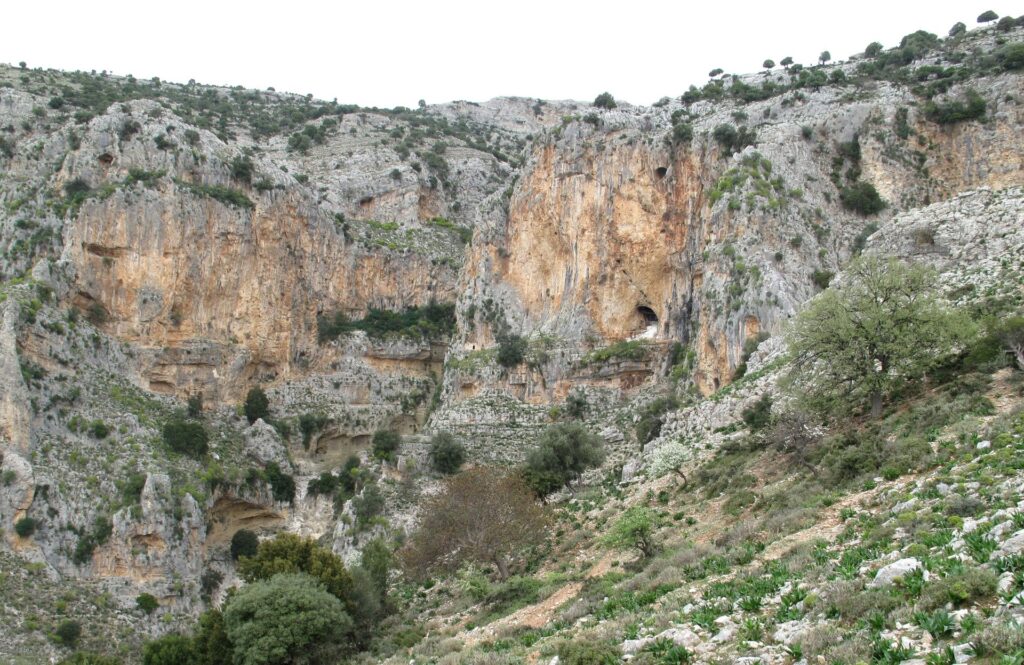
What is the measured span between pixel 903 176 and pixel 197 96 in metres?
80.6

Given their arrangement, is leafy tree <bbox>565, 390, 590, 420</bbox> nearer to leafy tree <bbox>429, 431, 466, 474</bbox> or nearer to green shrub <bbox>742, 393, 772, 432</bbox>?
leafy tree <bbox>429, 431, 466, 474</bbox>

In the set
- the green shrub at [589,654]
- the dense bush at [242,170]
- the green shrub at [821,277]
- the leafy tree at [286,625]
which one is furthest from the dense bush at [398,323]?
the green shrub at [589,654]

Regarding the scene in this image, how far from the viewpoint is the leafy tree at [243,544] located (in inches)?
2189

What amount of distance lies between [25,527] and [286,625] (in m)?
26.9

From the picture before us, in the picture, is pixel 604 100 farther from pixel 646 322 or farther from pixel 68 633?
pixel 68 633

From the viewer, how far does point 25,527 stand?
47.4m

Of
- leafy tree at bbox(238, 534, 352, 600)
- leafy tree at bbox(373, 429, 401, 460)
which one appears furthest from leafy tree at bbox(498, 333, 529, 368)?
leafy tree at bbox(238, 534, 352, 600)

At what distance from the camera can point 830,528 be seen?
18.2m

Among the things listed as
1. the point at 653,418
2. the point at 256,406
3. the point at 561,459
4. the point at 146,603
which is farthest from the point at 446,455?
the point at 256,406

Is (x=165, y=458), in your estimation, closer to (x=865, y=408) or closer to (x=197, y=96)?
(x=865, y=408)

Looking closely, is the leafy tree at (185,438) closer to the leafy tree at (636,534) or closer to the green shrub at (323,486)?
the green shrub at (323,486)

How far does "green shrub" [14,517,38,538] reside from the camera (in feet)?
155

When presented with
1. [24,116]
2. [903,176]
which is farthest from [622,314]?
[24,116]

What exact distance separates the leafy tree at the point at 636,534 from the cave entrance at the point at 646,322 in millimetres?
34734
